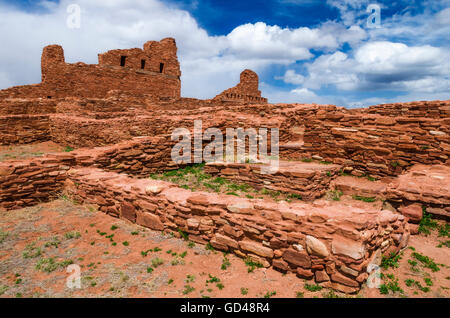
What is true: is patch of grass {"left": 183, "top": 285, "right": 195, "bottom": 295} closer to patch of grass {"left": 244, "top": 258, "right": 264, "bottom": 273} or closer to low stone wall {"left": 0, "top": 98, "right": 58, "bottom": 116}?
patch of grass {"left": 244, "top": 258, "right": 264, "bottom": 273}

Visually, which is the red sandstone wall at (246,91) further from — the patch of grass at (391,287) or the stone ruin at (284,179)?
the patch of grass at (391,287)

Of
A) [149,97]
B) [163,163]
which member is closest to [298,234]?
[163,163]

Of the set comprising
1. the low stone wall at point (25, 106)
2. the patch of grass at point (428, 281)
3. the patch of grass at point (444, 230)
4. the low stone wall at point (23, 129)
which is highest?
the low stone wall at point (25, 106)

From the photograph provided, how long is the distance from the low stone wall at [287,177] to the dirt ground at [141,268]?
298 cm

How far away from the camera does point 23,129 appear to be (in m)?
15.1

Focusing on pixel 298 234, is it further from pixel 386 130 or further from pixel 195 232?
pixel 386 130

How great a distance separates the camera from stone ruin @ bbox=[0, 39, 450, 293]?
405 cm

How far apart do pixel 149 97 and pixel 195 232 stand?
1843 centimetres

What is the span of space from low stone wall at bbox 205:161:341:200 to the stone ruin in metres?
0.04

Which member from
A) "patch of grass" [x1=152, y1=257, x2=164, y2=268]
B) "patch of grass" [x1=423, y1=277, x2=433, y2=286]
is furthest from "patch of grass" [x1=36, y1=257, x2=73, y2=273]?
"patch of grass" [x1=423, y1=277, x2=433, y2=286]

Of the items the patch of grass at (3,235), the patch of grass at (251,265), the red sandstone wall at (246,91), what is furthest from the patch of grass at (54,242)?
the red sandstone wall at (246,91)

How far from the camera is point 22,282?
4039 millimetres

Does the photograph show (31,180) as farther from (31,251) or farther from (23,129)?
(23,129)

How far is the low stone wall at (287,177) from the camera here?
7664mm
